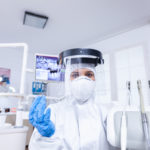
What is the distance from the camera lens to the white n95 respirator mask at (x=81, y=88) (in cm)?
82

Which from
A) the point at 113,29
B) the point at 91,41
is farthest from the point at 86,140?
the point at 91,41

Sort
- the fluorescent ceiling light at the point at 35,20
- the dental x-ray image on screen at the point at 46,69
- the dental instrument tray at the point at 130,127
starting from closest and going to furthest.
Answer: the dental instrument tray at the point at 130,127 < the dental x-ray image on screen at the point at 46,69 < the fluorescent ceiling light at the point at 35,20

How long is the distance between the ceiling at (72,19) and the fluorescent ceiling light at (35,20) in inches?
2.1

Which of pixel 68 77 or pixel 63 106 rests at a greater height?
pixel 68 77

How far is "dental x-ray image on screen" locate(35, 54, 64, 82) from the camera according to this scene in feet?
3.99

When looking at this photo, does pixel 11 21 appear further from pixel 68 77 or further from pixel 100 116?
pixel 100 116

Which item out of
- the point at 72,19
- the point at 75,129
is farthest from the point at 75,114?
the point at 72,19

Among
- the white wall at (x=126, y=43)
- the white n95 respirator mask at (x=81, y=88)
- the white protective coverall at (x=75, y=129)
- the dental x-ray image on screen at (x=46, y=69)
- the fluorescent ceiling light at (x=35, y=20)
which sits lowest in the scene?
the white protective coverall at (x=75, y=129)

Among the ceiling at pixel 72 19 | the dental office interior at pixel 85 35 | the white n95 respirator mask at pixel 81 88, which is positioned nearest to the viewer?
the white n95 respirator mask at pixel 81 88

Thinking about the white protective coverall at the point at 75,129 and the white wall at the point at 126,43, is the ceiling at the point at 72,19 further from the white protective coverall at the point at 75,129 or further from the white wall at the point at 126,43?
the white protective coverall at the point at 75,129

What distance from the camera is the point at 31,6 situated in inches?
61.3

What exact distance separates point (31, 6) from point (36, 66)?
2.56 ft

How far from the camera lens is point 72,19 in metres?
1.81

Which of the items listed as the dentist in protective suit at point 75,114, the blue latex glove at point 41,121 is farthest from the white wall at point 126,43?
the blue latex glove at point 41,121
